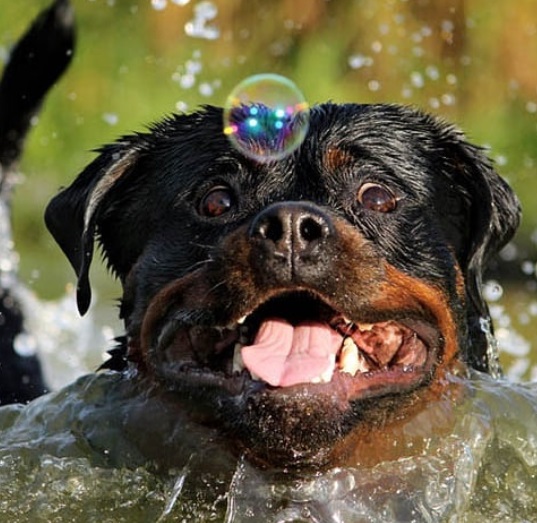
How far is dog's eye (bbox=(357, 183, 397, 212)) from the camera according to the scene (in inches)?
138

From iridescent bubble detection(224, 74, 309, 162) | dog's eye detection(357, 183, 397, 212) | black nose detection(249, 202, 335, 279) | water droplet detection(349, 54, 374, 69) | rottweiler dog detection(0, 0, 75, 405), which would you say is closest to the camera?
black nose detection(249, 202, 335, 279)

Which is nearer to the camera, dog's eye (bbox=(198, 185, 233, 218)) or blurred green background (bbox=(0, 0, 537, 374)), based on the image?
dog's eye (bbox=(198, 185, 233, 218))

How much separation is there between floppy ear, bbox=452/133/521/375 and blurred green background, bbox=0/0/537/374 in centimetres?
431

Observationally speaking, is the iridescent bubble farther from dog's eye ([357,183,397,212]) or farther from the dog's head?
dog's eye ([357,183,397,212])

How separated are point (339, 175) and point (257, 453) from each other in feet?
2.80

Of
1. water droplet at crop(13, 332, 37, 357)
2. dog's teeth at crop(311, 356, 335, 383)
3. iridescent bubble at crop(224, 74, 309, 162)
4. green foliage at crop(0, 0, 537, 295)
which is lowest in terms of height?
water droplet at crop(13, 332, 37, 357)

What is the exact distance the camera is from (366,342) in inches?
130

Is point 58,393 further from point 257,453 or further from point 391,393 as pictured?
point 391,393

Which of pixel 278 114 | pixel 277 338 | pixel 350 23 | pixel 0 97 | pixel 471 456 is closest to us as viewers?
pixel 277 338

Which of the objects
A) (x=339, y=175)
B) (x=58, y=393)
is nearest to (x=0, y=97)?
(x=58, y=393)

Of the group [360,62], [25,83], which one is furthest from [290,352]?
[360,62]

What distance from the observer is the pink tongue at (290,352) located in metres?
3.04

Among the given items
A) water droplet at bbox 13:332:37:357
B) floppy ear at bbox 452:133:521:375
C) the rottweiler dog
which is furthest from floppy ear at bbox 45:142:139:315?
the rottweiler dog

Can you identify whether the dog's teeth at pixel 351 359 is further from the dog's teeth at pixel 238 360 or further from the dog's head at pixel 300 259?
the dog's teeth at pixel 238 360
